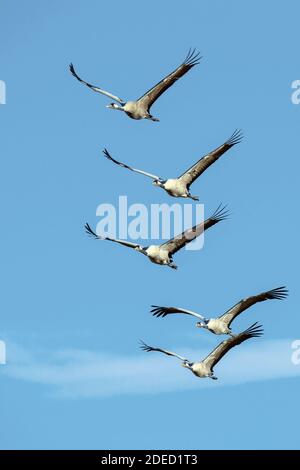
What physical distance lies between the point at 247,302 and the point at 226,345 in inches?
84.2

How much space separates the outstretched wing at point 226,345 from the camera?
95.3 meters

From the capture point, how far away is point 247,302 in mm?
97000

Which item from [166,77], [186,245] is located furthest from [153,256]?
[166,77]

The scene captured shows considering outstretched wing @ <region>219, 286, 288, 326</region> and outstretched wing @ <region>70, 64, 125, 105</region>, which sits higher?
outstretched wing @ <region>70, 64, 125, 105</region>

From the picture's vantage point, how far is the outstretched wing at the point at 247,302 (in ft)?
313

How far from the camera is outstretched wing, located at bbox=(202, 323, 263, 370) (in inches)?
3752

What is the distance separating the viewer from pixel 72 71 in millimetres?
99188

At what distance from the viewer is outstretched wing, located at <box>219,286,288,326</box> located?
95.3 meters

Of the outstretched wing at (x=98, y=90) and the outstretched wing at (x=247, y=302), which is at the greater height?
the outstretched wing at (x=98, y=90)

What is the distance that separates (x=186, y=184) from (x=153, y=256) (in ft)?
11.3

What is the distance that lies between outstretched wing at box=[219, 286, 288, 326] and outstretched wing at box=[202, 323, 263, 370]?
2.79 feet

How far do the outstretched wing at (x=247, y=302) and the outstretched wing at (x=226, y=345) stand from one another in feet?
2.79
